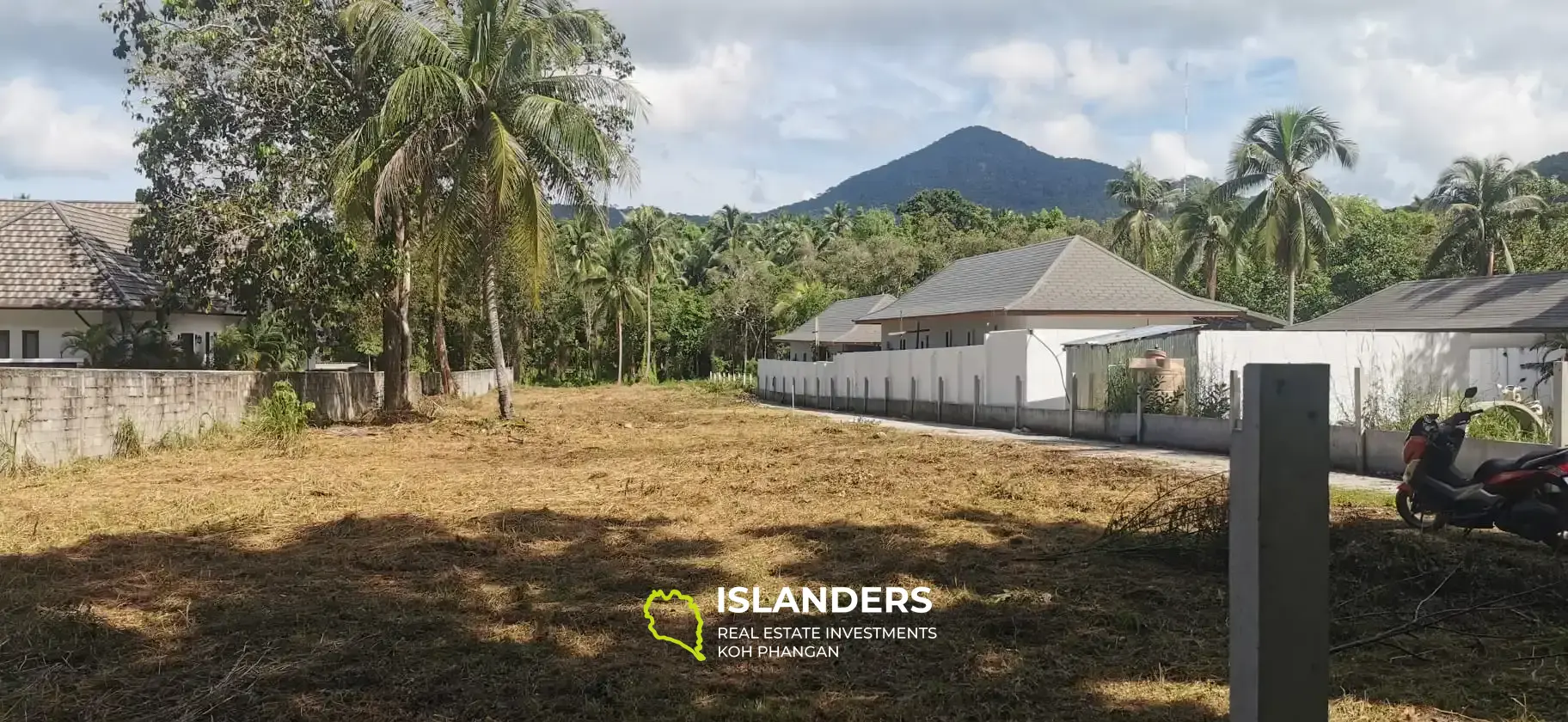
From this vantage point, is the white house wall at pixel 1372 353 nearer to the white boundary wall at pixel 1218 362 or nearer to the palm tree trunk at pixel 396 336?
the white boundary wall at pixel 1218 362

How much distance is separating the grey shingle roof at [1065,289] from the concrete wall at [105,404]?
1826 cm

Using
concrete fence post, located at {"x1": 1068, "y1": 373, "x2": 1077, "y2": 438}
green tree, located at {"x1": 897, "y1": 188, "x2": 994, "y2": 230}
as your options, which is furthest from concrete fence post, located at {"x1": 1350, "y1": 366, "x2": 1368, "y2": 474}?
green tree, located at {"x1": 897, "y1": 188, "x2": 994, "y2": 230}

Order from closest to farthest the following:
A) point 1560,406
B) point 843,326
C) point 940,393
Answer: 1. point 1560,406
2. point 940,393
3. point 843,326

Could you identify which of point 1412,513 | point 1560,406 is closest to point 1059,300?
point 1560,406

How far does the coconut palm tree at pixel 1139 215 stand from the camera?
4884 cm

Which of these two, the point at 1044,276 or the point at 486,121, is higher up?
the point at 486,121

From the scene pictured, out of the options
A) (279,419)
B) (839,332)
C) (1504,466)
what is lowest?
(279,419)

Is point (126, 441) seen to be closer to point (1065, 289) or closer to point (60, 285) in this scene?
point (60, 285)

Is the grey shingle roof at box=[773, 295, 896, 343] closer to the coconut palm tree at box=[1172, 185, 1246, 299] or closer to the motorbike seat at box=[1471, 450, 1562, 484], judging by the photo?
the coconut palm tree at box=[1172, 185, 1246, 299]

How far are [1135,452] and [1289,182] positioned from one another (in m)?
21.3

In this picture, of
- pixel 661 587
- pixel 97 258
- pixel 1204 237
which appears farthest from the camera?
pixel 1204 237

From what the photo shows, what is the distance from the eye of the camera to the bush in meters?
15.3

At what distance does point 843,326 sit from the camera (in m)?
43.9

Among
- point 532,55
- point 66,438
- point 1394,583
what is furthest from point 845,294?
point 1394,583
